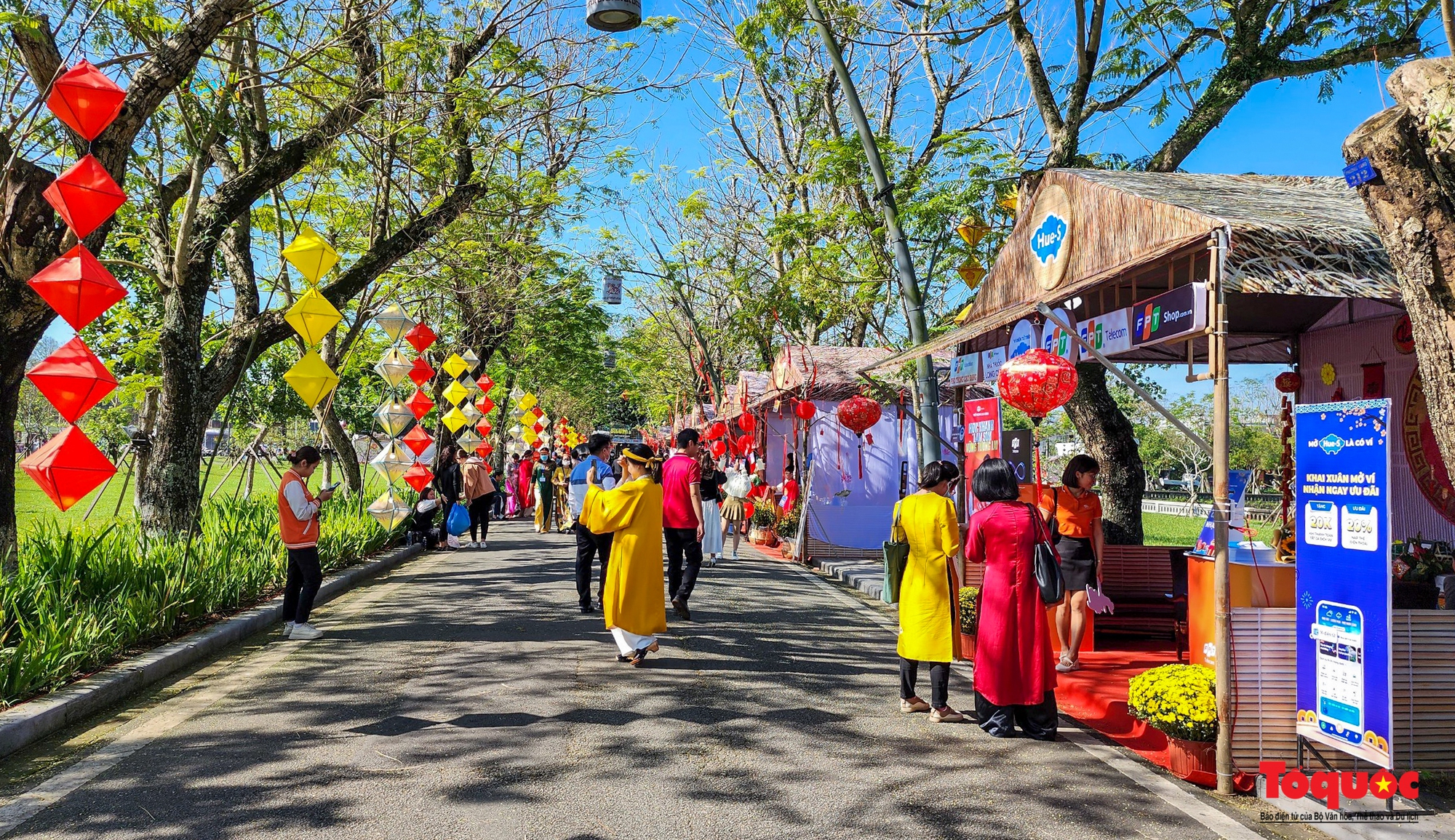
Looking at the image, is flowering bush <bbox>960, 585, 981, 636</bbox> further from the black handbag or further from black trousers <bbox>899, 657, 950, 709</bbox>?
the black handbag

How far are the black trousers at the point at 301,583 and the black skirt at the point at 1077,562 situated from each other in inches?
249

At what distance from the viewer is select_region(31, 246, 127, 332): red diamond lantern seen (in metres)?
6.12

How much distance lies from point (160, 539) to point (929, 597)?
755 centimetres

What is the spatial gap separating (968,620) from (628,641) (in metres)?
2.77

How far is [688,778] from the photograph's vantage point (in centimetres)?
489

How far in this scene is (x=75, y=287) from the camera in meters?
6.14

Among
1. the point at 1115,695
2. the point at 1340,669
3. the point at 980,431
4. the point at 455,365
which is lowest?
the point at 1115,695

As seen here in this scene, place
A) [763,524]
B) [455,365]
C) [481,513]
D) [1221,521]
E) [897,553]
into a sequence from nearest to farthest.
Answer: [1221,521] → [897,553] → [481,513] → [455,365] → [763,524]

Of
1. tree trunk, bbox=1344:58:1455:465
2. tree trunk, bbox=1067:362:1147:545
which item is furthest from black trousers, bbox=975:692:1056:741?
tree trunk, bbox=1067:362:1147:545

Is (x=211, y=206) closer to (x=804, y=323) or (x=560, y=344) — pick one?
(x=804, y=323)

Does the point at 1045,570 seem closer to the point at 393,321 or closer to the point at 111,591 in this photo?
the point at 111,591

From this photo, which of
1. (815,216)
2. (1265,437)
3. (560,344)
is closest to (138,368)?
(815,216)

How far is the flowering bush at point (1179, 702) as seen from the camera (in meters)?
5.05

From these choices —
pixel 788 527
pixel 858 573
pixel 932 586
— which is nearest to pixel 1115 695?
pixel 932 586
